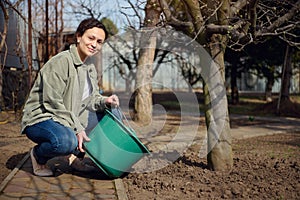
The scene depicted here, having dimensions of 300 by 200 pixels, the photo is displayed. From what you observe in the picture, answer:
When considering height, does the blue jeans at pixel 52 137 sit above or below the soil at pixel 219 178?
above

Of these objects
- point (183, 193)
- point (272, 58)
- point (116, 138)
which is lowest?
point (183, 193)

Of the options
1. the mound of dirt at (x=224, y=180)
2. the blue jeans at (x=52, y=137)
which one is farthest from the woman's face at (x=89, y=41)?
the mound of dirt at (x=224, y=180)

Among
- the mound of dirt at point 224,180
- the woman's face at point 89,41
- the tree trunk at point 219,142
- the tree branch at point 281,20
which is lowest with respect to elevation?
the mound of dirt at point 224,180

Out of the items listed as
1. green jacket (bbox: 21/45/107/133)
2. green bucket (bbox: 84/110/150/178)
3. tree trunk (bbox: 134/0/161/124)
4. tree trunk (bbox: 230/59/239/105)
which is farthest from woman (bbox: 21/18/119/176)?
tree trunk (bbox: 230/59/239/105)

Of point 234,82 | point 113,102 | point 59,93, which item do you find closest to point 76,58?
point 59,93

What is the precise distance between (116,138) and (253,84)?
23515mm

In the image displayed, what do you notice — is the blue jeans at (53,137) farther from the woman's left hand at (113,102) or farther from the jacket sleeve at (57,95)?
the woman's left hand at (113,102)

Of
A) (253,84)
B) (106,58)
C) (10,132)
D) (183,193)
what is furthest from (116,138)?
(253,84)

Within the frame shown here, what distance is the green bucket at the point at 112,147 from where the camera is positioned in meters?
3.28

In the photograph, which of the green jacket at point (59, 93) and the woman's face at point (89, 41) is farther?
the woman's face at point (89, 41)

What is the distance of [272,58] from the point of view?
1220 cm

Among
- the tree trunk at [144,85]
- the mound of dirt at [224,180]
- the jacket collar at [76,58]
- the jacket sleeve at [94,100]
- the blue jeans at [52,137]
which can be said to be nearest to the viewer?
the mound of dirt at [224,180]

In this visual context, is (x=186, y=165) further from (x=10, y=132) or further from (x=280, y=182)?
(x=10, y=132)

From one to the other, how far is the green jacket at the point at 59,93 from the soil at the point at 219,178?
2.35ft
